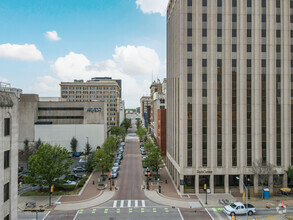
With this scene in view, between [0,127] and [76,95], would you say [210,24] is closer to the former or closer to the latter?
[0,127]

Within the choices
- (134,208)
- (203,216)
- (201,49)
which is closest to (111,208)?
(134,208)

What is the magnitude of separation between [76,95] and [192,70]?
101205 millimetres

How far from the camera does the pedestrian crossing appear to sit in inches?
1326

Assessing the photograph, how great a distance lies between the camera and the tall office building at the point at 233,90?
39.5 meters

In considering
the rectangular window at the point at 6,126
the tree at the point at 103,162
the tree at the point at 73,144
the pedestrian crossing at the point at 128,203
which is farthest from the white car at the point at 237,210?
the tree at the point at 73,144

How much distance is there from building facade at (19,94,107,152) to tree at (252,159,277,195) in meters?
52.8

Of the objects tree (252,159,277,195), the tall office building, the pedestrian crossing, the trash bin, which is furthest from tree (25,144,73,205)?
the trash bin

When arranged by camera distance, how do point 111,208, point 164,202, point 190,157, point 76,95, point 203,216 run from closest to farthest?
point 203,216, point 111,208, point 164,202, point 190,157, point 76,95

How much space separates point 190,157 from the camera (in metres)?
39.3

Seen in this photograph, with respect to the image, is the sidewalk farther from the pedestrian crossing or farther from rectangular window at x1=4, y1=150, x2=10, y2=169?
rectangular window at x1=4, y1=150, x2=10, y2=169

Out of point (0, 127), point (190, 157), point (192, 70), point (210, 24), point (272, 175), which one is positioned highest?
point (210, 24)

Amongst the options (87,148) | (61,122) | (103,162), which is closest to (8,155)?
(103,162)

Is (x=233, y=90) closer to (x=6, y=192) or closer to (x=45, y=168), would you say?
(x=45, y=168)

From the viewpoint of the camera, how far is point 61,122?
77125mm
